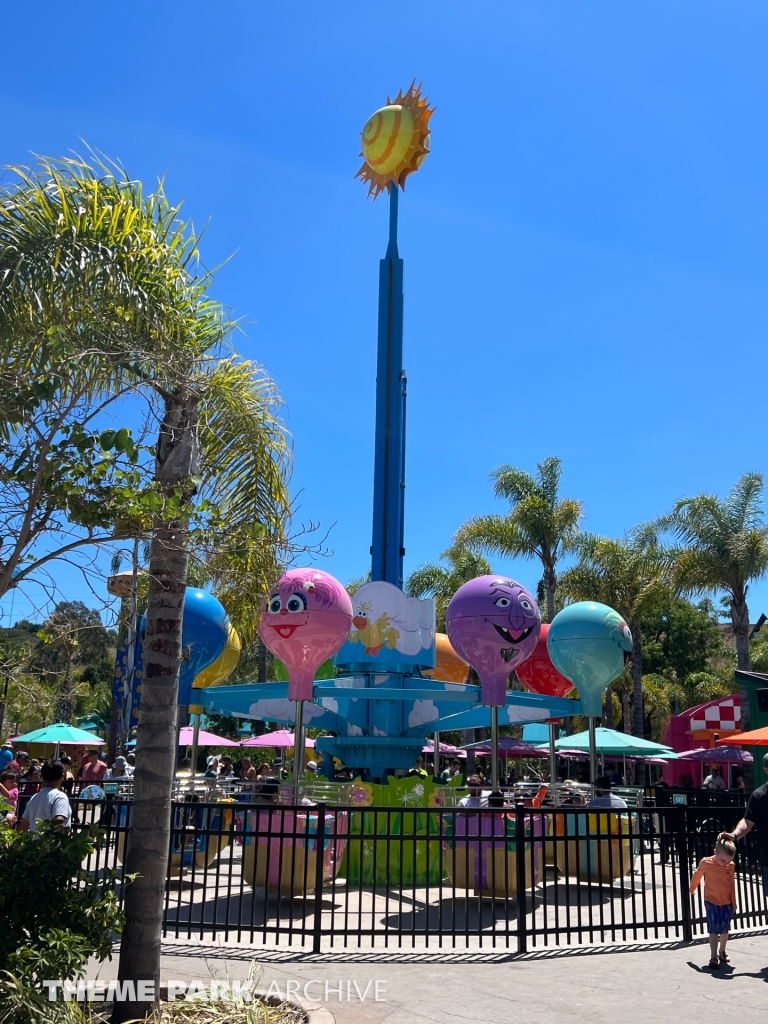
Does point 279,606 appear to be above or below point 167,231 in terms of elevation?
below

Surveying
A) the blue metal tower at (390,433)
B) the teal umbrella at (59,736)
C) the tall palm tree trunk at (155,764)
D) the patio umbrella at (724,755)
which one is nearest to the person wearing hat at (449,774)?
the blue metal tower at (390,433)

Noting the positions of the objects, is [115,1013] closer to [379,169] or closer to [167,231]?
[167,231]

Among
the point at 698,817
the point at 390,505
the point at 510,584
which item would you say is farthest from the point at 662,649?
the point at 698,817

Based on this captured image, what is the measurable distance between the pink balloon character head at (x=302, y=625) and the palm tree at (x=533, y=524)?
778 inches

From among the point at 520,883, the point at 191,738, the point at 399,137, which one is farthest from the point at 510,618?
the point at 191,738

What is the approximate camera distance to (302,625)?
11.4 metres

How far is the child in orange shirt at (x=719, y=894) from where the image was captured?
6953 millimetres

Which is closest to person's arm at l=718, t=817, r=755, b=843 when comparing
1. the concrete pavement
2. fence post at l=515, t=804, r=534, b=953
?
the concrete pavement

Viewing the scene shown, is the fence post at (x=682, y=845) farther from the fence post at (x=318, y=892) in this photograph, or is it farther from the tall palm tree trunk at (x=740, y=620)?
the tall palm tree trunk at (x=740, y=620)

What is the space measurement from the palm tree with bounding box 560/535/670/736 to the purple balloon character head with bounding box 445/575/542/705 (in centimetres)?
1937

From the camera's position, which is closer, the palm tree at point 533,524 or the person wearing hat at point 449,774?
the person wearing hat at point 449,774

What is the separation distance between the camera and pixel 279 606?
11430mm

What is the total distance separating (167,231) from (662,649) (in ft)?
150

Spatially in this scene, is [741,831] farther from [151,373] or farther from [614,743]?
[614,743]
